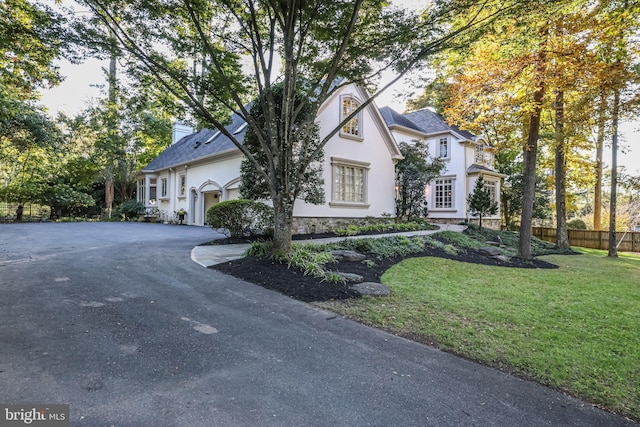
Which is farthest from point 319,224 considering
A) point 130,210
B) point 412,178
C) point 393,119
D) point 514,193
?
point 514,193

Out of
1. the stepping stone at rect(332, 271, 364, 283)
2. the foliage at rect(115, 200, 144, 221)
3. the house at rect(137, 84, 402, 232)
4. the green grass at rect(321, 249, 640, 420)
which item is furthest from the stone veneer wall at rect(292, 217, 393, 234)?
the foliage at rect(115, 200, 144, 221)

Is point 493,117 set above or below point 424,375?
above

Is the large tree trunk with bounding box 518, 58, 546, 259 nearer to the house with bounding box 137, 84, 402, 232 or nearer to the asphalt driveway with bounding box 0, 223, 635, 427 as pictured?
the house with bounding box 137, 84, 402, 232

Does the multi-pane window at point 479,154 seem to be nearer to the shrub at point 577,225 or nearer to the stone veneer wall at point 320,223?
the shrub at point 577,225

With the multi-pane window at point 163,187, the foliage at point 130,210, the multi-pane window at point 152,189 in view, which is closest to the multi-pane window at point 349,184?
the multi-pane window at point 163,187

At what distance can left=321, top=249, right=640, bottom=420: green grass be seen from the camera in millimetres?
2965

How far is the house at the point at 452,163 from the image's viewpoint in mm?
20031

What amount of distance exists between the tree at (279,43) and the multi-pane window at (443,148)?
582 inches

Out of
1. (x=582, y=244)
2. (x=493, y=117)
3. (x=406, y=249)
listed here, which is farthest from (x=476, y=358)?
(x=582, y=244)

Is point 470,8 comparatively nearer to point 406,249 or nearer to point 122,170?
point 406,249

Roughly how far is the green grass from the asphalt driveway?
1.16ft

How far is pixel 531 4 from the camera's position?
6.14m

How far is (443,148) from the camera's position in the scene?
2127 centimetres

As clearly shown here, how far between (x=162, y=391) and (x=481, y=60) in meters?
13.5
